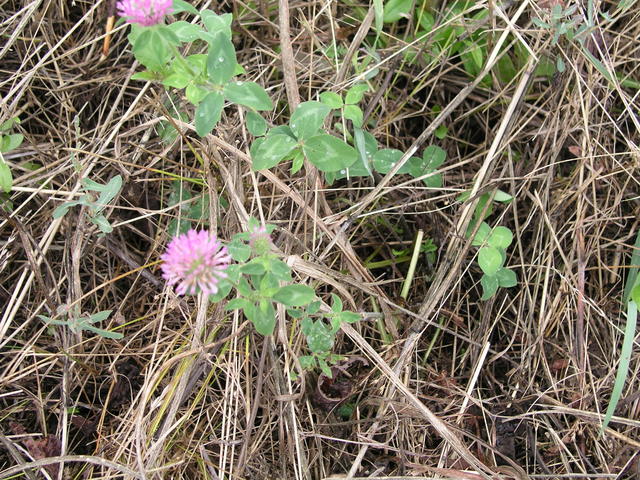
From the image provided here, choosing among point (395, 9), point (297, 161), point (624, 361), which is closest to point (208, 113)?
point (297, 161)

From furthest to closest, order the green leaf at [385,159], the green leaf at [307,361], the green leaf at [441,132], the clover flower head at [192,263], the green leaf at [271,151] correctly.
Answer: the green leaf at [441,132]
the green leaf at [385,159]
the green leaf at [307,361]
the green leaf at [271,151]
the clover flower head at [192,263]

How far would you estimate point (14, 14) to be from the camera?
233 centimetres

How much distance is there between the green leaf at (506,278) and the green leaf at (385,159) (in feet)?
1.56

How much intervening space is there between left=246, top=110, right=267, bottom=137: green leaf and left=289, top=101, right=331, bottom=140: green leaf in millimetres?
98

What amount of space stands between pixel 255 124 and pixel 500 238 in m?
0.88

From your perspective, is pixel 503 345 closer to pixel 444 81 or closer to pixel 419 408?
pixel 419 408

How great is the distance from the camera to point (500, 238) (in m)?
1.97

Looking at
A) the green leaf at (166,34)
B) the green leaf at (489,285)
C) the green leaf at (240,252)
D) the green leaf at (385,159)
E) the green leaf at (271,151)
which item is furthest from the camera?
the green leaf at (385,159)

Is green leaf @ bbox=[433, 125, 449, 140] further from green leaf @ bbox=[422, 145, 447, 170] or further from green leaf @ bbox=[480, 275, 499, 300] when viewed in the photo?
green leaf @ bbox=[480, 275, 499, 300]

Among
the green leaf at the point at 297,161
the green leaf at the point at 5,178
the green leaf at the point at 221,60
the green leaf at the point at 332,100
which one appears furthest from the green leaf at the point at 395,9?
the green leaf at the point at 5,178

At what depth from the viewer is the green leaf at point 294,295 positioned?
1514 mm

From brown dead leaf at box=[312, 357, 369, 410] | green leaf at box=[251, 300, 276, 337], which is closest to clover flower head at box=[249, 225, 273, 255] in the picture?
green leaf at box=[251, 300, 276, 337]

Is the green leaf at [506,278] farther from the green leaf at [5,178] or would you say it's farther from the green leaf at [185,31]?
the green leaf at [5,178]

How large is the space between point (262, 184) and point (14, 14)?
1.23 metres
